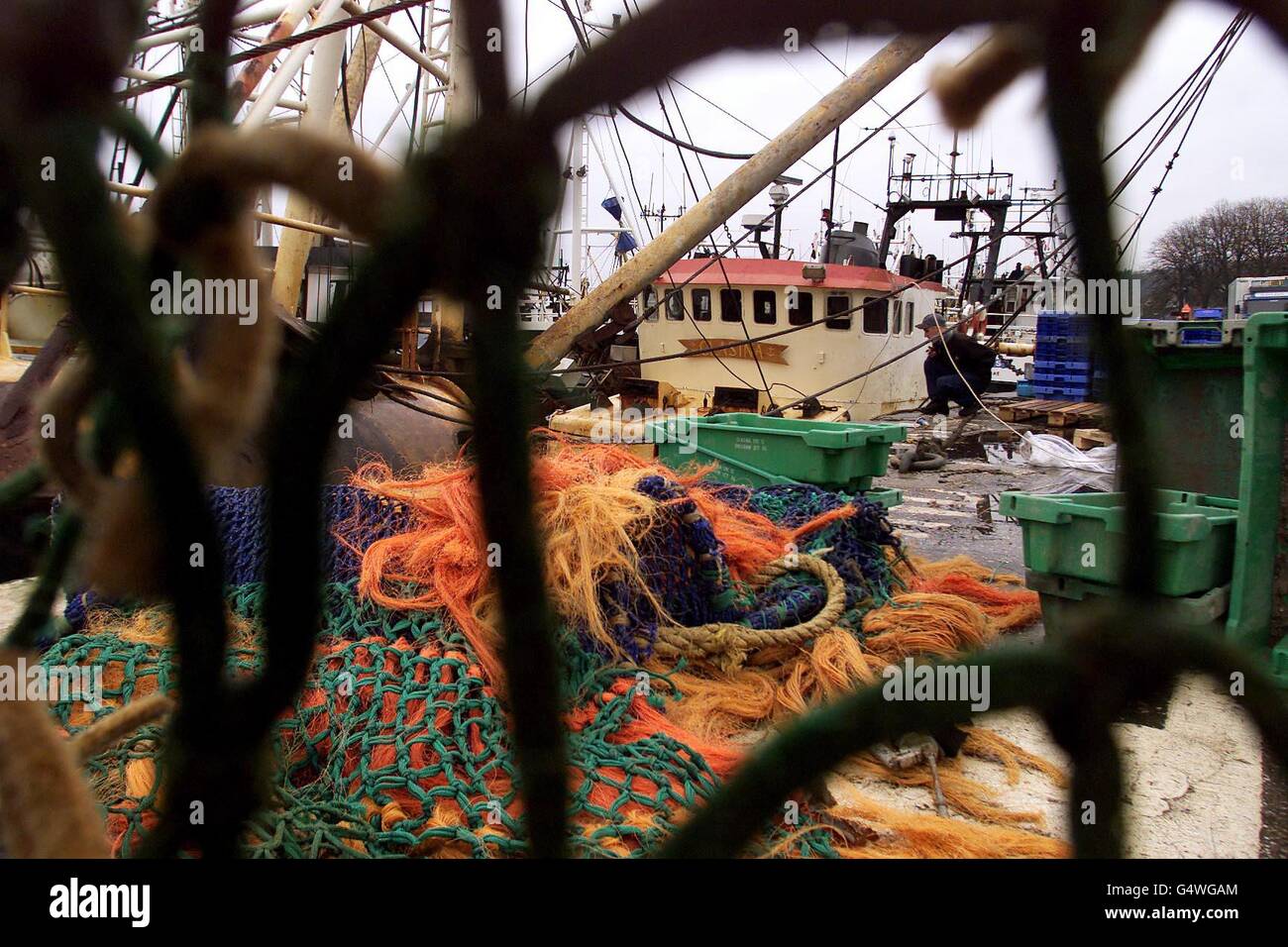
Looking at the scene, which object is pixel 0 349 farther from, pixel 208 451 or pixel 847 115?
pixel 208 451

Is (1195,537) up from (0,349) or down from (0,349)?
down

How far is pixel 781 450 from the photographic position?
18.5ft

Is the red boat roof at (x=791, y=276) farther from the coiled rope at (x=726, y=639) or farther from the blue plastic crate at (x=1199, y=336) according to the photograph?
the coiled rope at (x=726, y=639)

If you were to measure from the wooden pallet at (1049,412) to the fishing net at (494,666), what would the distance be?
636cm

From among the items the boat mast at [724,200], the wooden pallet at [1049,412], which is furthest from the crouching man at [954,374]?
the boat mast at [724,200]

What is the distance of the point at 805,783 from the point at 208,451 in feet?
1.49

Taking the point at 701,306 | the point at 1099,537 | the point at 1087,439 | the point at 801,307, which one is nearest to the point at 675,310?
the point at 701,306

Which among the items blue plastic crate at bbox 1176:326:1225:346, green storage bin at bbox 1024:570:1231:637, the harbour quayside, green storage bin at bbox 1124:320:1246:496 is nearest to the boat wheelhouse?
the harbour quayside

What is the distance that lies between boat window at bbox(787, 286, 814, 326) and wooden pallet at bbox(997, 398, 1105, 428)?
3.26 meters

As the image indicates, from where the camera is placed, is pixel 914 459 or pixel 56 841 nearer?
pixel 56 841

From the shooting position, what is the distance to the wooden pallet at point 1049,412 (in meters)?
10.2

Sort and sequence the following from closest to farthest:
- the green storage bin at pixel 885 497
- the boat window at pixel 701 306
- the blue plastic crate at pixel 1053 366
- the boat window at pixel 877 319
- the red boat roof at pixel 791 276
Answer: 1. the green storage bin at pixel 885 497
2. the blue plastic crate at pixel 1053 366
3. the red boat roof at pixel 791 276
4. the boat window at pixel 877 319
5. the boat window at pixel 701 306

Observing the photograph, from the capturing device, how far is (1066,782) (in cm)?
66
